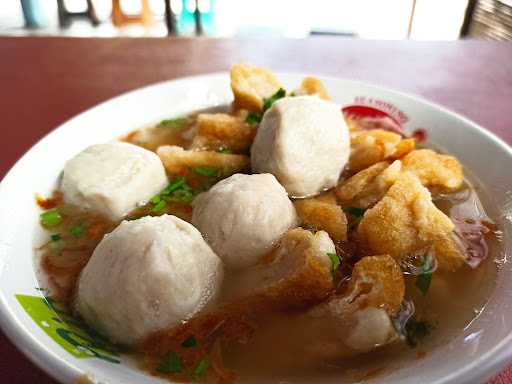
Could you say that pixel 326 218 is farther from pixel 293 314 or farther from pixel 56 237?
pixel 56 237

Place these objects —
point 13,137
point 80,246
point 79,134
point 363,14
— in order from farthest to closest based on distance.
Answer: point 363,14 → point 13,137 → point 79,134 → point 80,246

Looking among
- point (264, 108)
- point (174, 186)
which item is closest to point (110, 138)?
point (174, 186)

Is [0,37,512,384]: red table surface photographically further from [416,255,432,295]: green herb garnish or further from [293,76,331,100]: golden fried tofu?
[416,255,432,295]: green herb garnish

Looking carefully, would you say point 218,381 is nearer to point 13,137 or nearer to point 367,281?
point 367,281

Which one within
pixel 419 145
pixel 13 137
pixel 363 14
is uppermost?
pixel 419 145

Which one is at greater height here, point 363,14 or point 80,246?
point 80,246

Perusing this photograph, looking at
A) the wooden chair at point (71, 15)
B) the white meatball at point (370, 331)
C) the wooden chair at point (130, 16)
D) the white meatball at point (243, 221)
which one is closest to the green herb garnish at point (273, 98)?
the white meatball at point (243, 221)

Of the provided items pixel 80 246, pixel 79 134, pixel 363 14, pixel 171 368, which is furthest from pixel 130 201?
pixel 363 14
